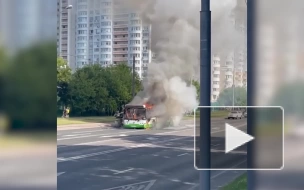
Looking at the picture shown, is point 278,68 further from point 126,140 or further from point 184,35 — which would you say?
point 126,140

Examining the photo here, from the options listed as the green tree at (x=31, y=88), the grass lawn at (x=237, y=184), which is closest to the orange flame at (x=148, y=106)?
the grass lawn at (x=237, y=184)

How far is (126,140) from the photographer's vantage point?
6.59 meters

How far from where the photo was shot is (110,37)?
673cm

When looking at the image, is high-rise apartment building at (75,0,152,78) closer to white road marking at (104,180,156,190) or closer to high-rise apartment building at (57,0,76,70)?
high-rise apartment building at (57,0,76,70)

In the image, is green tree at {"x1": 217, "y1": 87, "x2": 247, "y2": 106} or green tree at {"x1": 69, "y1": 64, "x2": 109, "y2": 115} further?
green tree at {"x1": 69, "y1": 64, "x2": 109, "y2": 115}

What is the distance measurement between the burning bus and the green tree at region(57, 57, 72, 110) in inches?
41.1

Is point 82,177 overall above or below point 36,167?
below

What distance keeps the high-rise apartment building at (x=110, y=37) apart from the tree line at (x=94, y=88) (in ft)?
0.57

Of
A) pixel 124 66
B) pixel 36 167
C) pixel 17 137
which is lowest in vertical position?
pixel 36 167

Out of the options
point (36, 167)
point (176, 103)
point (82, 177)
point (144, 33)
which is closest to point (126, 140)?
point (176, 103)

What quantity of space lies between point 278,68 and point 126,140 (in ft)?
15.0

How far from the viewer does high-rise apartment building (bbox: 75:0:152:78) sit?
18.1 ft

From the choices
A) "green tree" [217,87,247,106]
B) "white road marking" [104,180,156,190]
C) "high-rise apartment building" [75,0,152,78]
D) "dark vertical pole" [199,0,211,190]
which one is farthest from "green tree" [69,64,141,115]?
"dark vertical pole" [199,0,211,190]

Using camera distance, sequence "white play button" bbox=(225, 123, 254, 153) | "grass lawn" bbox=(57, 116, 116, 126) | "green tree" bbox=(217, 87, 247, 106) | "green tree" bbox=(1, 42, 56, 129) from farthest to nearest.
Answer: "grass lawn" bbox=(57, 116, 116, 126) → "green tree" bbox=(217, 87, 247, 106) → "green tree" bbox=(1, 42, 56, 129) → "white play button" bbox=(225, 123, 254, 153)
